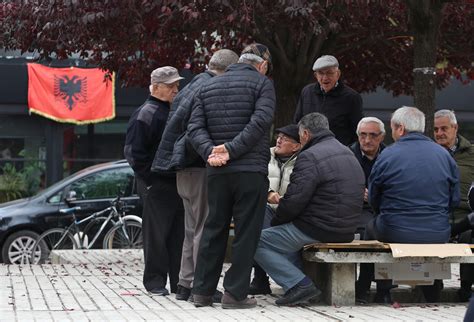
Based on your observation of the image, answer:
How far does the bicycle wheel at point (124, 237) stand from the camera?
18.4 metres

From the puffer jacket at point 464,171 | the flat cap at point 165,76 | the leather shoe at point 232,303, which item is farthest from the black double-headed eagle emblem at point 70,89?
the leather shoe at point 232,303

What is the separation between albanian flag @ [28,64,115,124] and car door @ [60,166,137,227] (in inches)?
253

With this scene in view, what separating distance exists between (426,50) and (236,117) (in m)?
4.16

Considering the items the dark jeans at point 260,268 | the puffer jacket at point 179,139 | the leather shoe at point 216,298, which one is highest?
the puffer jacket at point 179,139

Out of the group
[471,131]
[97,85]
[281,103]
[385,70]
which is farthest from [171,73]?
[471,131]

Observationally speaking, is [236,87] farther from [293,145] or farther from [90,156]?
[90,156]

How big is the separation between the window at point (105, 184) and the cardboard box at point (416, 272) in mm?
10568

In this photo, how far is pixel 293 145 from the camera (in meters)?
10.5

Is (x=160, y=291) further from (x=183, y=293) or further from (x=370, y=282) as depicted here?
(x=370, y=282)

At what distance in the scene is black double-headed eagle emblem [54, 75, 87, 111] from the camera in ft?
87.2

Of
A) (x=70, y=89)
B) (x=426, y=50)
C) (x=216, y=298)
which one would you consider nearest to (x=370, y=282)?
(x=216, y=298)

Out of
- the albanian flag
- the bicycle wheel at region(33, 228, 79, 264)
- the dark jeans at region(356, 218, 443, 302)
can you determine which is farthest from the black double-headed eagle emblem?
the dark jeans at region(356, 218, 443, 302)

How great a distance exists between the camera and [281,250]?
32.6ft

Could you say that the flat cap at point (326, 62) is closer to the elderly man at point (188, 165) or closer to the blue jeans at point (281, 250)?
the elderly man at point (188, 165)
